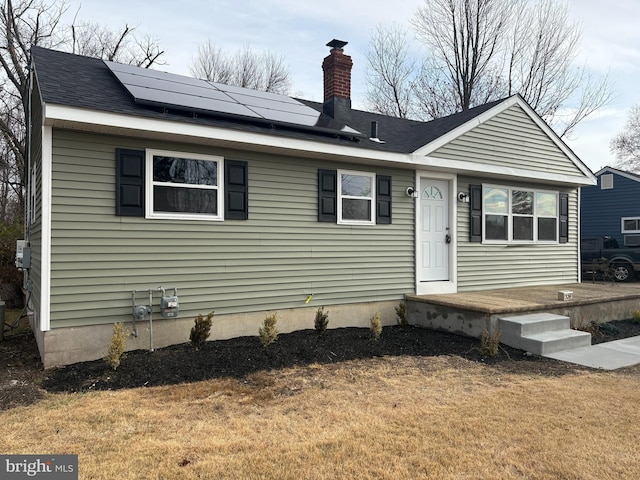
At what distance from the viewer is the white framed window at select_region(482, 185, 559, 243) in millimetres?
9352

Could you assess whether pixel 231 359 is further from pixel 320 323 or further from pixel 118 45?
pixel 118 45

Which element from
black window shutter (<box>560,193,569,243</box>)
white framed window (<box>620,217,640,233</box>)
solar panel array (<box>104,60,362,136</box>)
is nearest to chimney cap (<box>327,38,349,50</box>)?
solar panel array (<box>104,60,362,136</box>)

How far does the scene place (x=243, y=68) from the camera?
83.0 ft

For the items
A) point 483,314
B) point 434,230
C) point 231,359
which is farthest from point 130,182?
point 434,230

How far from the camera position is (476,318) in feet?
22.2

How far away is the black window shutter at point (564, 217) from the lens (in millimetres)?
10508

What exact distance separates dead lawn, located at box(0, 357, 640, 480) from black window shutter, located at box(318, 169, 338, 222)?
2.94 meters

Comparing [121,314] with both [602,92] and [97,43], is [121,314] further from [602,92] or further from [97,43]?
[602,92]

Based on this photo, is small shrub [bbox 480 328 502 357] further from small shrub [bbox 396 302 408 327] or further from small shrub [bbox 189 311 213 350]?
small shrub [bbox 189 311 213 350]

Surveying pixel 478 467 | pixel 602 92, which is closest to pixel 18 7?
pixel 478 467

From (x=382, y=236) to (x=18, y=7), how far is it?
17480 millimetres

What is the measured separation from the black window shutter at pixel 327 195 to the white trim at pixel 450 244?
1771mm

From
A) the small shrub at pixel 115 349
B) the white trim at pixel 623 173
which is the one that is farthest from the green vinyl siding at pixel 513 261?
the white trim at pixel 623 173

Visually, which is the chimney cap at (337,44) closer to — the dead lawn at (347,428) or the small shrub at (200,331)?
the small shrub at (200,331)
